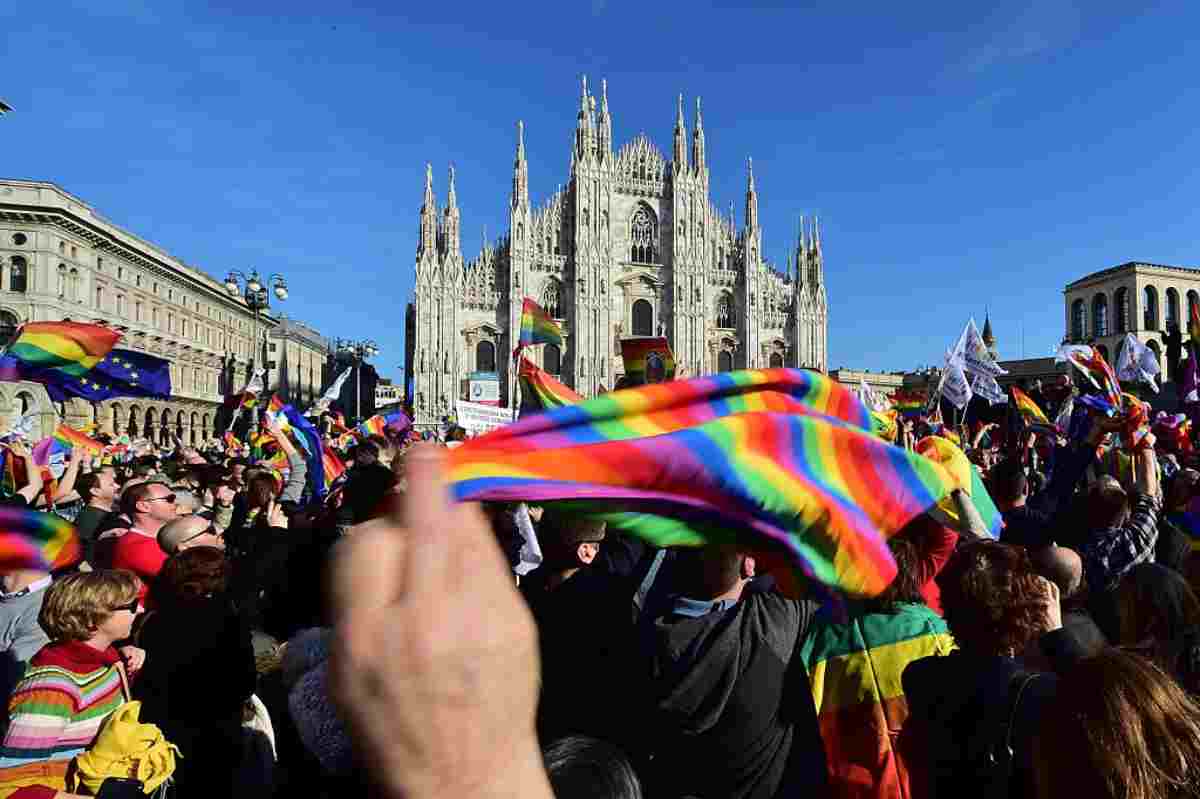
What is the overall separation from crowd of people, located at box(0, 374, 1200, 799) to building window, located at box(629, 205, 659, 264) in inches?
1646

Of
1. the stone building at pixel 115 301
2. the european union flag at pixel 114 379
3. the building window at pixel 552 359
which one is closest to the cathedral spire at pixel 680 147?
the building window at pixel 552 359

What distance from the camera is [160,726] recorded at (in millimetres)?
2422

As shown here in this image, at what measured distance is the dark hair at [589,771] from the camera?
1.02 metres

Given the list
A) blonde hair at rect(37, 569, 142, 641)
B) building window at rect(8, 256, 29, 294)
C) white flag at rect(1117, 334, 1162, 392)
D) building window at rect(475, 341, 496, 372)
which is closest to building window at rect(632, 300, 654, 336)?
building window at rect(475, 341, 496, 372)

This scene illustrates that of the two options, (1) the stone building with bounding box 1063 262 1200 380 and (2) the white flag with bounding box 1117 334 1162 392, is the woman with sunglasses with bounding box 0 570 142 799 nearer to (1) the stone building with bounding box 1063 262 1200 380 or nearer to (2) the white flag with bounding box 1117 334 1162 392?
(2) the white flag with bounding box 1117 334 1162 392

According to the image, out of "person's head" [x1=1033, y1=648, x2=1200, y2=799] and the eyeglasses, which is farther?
the eyeglasses

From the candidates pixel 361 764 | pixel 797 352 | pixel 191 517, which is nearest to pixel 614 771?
pixel 361 764

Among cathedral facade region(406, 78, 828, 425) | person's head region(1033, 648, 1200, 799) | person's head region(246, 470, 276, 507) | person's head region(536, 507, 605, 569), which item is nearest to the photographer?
person's head region(1033, 648, 1200, 799)

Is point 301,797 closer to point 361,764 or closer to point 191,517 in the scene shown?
point 361,764

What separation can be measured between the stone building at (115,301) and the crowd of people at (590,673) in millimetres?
20482

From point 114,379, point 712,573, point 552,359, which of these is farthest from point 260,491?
point 552,359

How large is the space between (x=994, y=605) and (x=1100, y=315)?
55174 mm

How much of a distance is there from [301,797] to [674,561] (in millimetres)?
1307

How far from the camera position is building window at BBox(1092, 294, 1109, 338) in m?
46.2
